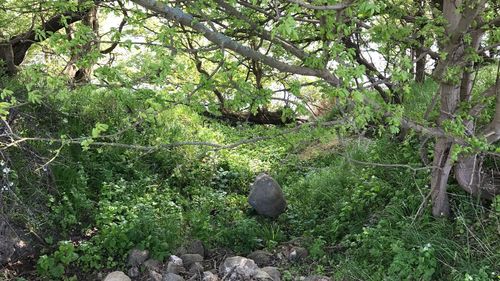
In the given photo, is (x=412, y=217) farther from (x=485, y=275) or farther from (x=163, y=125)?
(x=163, y=125)

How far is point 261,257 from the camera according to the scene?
5621mm

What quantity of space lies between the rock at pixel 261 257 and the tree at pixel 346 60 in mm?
1632

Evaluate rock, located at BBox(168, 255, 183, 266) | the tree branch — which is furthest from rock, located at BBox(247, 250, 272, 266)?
the tree branch

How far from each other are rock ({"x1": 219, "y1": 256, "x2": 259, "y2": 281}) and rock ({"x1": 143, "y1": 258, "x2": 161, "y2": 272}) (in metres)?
A: 0.62

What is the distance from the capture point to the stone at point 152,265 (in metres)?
5.37

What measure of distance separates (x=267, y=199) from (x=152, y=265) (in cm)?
176

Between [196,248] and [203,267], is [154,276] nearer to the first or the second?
[203,267]

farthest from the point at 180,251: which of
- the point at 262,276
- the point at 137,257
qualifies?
the point at 262,276

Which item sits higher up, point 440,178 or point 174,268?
point 440,178

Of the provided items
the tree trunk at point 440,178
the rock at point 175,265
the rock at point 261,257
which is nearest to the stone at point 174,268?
the rock at point 175,265

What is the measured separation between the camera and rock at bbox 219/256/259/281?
5.09 meters

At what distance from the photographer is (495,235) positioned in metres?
4.52

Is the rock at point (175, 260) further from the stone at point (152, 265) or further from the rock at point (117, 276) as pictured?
the rock at point (117, 276)

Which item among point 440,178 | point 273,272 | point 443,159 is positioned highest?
point 443,159
